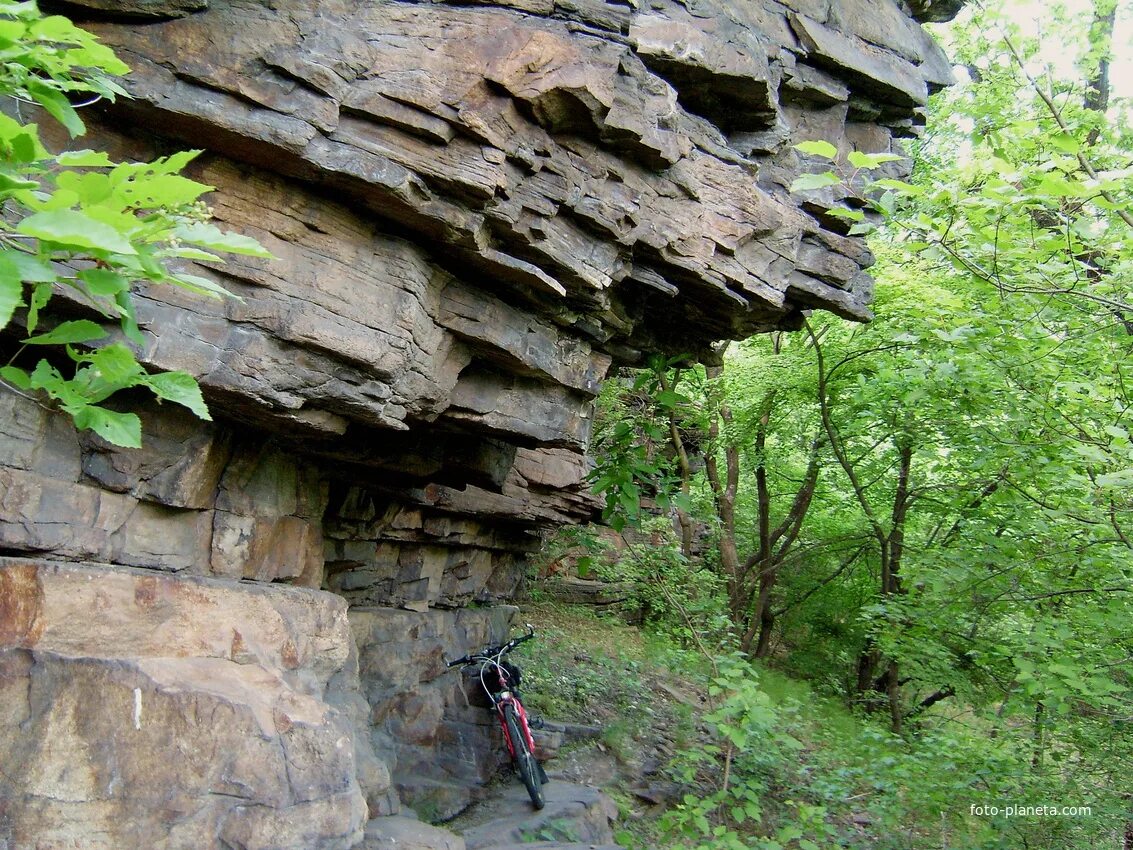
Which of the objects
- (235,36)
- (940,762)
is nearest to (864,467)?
(940,762)

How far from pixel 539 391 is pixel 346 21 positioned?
286 centimetres

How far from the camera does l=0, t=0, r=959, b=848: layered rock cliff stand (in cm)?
370

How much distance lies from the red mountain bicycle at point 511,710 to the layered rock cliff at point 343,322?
67cm

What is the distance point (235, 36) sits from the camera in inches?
172

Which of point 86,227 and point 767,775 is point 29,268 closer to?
point 86,227

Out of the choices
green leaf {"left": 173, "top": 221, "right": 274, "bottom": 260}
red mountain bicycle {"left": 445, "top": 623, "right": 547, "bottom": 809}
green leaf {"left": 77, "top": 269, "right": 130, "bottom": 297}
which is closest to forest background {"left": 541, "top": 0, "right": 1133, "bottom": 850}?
red mountain bicycle {"left": 445, "top": 623, "right": 547, "bottom": 809}

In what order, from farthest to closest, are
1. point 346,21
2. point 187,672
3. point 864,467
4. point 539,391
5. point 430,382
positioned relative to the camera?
point 864,467 → point 539,391 → point 430,382 → point 346,21 → point 187,672

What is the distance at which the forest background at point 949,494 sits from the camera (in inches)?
217

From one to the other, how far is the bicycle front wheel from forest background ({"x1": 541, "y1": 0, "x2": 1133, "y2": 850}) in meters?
1.11

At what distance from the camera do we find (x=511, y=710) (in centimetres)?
756

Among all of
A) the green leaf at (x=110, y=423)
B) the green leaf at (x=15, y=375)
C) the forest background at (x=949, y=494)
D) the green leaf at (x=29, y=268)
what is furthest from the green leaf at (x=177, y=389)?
the forest background at (x=949, y=494)

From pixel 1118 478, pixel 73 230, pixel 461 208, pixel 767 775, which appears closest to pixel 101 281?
pixel 73 230

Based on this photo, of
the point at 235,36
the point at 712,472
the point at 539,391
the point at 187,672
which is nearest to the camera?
the point at 187,672

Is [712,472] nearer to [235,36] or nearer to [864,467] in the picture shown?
[864,467]
